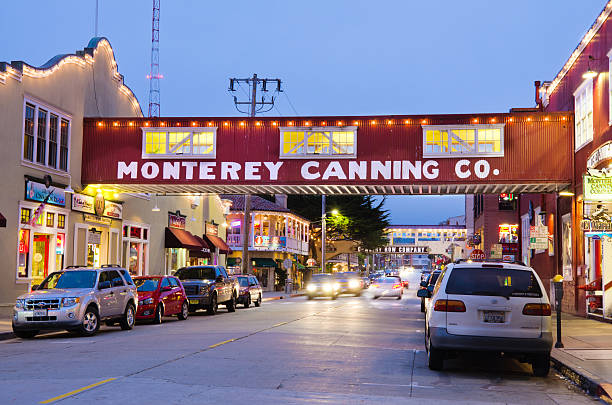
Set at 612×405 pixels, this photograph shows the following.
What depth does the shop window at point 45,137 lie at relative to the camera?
2611cm

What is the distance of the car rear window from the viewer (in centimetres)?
1154

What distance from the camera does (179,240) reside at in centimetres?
3916

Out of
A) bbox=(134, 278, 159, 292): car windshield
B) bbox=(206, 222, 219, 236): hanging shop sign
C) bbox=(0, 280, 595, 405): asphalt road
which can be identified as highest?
bbox=(206, 222, 219, 236): hanging shop sign

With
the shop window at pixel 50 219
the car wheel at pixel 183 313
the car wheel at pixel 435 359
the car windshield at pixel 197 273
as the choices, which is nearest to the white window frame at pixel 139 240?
the car windshield at pixel 197 273

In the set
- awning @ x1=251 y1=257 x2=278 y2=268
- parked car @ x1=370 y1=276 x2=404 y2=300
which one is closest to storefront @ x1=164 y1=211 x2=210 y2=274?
parked car @ x1=370 y1=276 x2=404 y2=300

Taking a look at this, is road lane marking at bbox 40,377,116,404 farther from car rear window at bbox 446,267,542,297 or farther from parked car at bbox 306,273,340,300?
parked car at bbox 306,273,340,300

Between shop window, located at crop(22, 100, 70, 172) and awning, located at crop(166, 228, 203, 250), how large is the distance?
34.9ft

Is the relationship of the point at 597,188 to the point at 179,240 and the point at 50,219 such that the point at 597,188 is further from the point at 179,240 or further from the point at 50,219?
the point at 179,240

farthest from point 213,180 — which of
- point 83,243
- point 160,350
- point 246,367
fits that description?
point 246,367

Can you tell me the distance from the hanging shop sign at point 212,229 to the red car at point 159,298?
69.1ft

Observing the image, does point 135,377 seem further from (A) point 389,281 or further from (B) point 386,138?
(A) point 389,281

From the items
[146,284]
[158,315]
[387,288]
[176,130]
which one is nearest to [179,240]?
[176,130]

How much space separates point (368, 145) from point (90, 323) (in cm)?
1479

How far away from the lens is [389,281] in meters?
46.9
